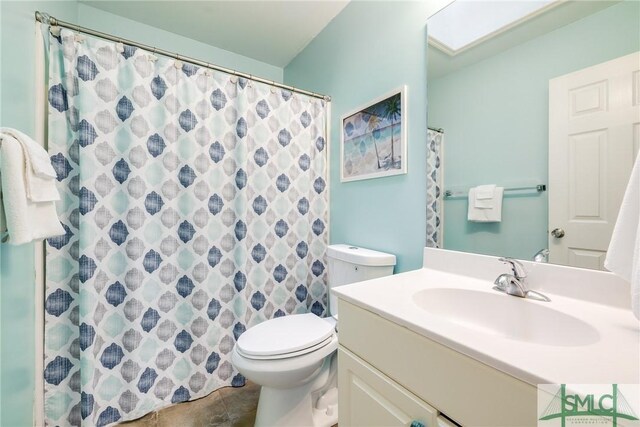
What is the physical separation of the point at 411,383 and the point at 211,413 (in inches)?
48.9

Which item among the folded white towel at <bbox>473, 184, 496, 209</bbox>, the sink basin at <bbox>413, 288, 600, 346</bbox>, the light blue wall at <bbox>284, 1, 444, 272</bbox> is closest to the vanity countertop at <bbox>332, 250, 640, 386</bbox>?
the sink basin at <bbox>413, 288, 600, 346</bbox>

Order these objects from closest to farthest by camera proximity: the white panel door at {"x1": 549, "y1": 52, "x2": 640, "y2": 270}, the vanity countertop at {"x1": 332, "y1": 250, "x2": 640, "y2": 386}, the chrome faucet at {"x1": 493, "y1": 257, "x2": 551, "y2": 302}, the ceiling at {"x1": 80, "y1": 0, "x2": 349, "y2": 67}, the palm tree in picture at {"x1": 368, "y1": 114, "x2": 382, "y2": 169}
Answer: the vanity countertop at {"x1": 332, "y1": 250, "x2": 640, "y2": 386}
the white panel door at {"x1": 549, "y1": 52, "x2": 640, "y2": 270}
the chrome faucet at {"x1": 493, "y1": 257, "x2": 551, "y2": 302}
the palm tree in picture at {"x1": 368, "y1": 114, "x2": 382, "y2": 169}
the ceiling at {"x1": 80, "y1": 0, "x2": 349, "y2": 67}

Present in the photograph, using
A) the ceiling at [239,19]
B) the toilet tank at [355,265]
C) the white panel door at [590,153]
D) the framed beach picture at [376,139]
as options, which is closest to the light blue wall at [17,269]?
the ceiling at [239,19]

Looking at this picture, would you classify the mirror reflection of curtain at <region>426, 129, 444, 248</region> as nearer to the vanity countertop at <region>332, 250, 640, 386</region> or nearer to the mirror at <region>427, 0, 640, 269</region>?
the mirror at <region>427, 0, 640, 269</region>

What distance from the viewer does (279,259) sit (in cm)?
168

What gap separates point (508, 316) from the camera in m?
0.78

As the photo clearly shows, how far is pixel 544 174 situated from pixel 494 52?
0.49m

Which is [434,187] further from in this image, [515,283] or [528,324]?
[528,324]

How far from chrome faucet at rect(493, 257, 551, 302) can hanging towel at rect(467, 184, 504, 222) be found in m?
0.18

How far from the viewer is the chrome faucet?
0.79 metres

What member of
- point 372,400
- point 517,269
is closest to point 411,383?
point 372,400

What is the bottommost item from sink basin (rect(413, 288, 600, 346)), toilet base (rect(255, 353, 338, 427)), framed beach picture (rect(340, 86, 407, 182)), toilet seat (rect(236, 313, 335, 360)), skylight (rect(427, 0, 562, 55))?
toilet base (rect(255, 353, 338, 427))

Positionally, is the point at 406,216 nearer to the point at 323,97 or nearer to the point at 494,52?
the point at 494,52

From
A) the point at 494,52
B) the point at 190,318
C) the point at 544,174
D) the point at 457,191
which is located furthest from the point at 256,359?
the point at 494,52
